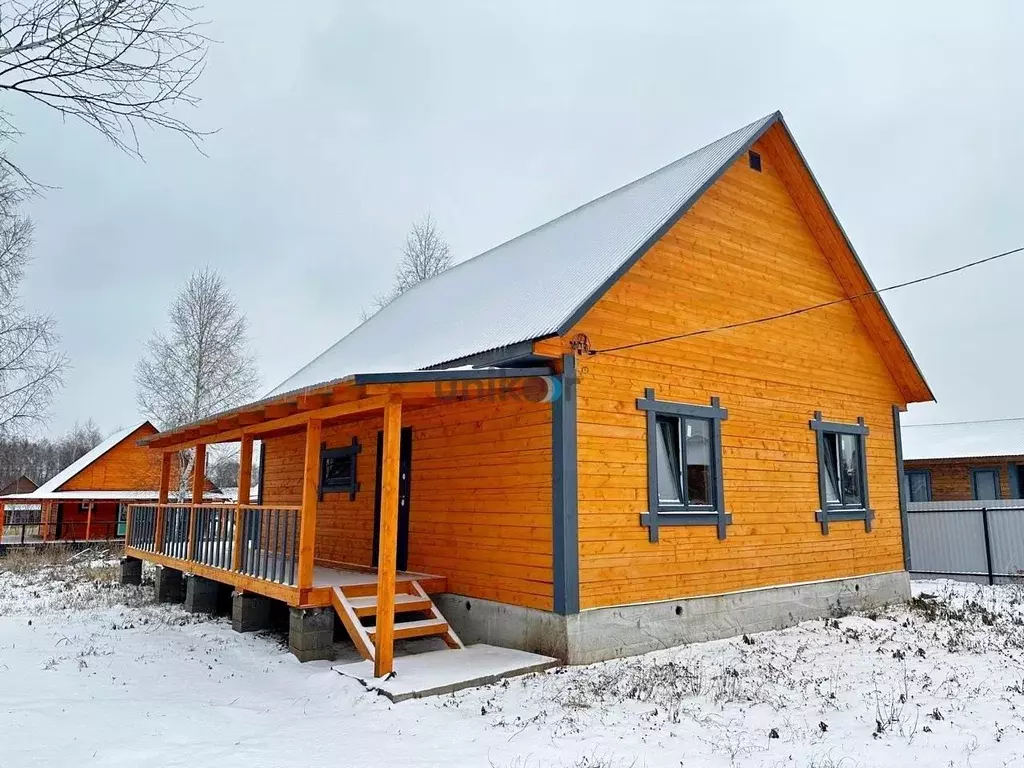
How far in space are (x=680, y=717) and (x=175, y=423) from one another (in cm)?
2266

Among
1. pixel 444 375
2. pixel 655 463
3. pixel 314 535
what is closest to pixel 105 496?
pixel 314 535

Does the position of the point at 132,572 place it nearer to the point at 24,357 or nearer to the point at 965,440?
the point at 24,357

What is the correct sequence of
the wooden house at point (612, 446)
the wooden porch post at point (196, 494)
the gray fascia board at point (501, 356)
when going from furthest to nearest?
the wooden porch post at point (196, 494) → the wooden house at point (612, 446) → the gray fascia board at point (501, 356)

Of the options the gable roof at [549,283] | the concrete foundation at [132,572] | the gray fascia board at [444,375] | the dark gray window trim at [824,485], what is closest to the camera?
the gray fascia board at [444,375]

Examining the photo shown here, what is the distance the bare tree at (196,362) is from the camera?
25.1 metres

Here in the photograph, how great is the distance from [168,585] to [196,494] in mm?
2245

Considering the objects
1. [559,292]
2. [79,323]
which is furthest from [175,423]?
[559,292]

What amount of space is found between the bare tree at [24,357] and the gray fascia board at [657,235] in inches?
520

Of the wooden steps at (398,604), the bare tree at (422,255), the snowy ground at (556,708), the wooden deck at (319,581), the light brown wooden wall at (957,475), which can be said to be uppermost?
the bare tree at (422,255)

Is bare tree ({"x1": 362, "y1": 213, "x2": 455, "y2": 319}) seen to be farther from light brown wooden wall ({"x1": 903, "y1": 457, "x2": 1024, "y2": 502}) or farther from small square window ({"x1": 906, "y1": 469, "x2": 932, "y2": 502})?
small square window ({"x1": 906, "y1": 469, "x2": 932, "y2": 502})

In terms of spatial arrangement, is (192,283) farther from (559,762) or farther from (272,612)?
(559,762)

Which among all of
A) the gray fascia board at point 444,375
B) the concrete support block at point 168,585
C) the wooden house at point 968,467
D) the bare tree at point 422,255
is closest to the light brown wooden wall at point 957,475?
the wooden house at point 968,467

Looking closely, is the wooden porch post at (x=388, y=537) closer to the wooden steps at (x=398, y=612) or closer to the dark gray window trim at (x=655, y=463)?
the wooden steps at (x=398, y=612)

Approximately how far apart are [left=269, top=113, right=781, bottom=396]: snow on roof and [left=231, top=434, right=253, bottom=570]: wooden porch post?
1.54 meters
